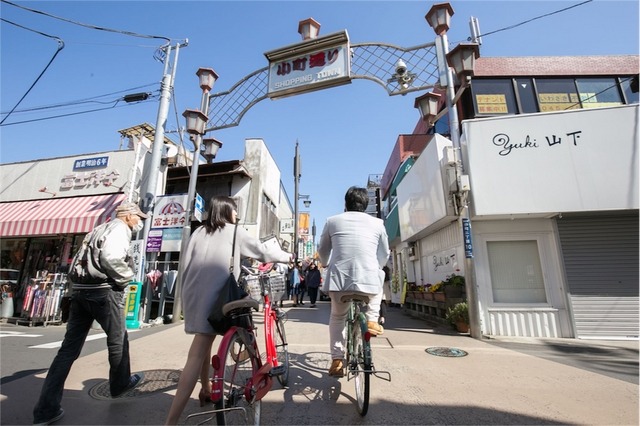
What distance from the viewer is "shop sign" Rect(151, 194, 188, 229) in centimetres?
1026

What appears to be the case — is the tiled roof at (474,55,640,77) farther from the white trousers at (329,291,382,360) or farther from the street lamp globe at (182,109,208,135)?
the white trousers at (329,291,382,360)

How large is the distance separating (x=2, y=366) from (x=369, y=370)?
4954mm

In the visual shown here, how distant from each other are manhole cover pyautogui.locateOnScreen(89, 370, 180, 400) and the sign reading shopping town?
22.5 feet

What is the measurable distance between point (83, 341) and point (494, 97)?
1409 centimetres

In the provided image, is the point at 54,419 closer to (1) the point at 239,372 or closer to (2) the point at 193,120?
(1) the point at 239,372

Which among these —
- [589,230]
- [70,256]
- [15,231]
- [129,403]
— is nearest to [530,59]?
[589,230]

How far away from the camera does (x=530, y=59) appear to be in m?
12.3

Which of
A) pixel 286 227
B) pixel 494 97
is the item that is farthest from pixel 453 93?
pixel 286 227

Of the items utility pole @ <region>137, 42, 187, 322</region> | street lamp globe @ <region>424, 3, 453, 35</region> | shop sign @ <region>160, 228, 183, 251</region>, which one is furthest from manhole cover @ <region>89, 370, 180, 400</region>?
street lamp globe @ <region>424, 3, 453, 35</region>

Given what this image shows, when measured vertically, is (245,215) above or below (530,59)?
below

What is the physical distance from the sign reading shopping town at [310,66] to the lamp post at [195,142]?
214 centimetres

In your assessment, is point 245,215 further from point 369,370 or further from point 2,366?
point 369,370

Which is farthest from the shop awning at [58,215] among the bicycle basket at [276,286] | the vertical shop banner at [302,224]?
the vertical shop banner at [302,224]

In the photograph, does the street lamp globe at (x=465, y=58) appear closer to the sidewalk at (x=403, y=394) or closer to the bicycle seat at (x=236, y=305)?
the sidewalk at (x=403, y=394)
